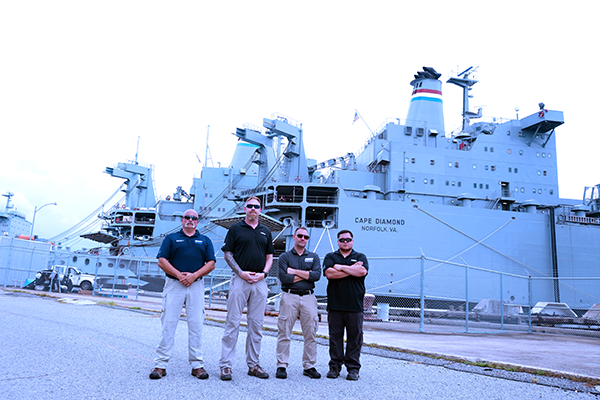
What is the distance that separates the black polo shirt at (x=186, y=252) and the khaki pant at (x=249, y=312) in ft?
1.30

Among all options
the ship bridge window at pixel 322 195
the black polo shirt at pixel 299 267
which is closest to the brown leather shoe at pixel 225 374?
the black polo shirt at pixel 299 267

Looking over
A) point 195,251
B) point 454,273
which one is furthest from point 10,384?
point 454,273

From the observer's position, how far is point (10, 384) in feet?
11.2

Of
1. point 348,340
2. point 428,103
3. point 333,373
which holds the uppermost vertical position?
point 428,103

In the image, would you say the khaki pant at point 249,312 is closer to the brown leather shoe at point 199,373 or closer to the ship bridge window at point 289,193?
the brown leather shoe at point 199,373

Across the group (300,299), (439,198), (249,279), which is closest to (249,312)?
(249,279)

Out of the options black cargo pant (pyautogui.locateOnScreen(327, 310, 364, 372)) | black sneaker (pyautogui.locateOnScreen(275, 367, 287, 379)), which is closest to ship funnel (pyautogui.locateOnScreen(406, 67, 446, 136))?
black cargo pant (pyautogui.locateOnScreen(327, 310, 364, 372))

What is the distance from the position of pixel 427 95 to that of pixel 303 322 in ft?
93.6

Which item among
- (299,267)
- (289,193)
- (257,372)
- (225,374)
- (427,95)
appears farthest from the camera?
(427,95)

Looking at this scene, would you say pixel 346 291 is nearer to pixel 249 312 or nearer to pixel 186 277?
pixel 249 312

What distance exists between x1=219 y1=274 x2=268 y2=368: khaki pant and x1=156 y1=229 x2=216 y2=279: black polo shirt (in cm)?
40

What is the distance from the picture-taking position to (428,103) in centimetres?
3047

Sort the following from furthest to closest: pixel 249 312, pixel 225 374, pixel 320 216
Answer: pixel 320 216 < pixel 249 312 < pixel 225 374

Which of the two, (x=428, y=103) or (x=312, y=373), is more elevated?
(x=428, y=103)
